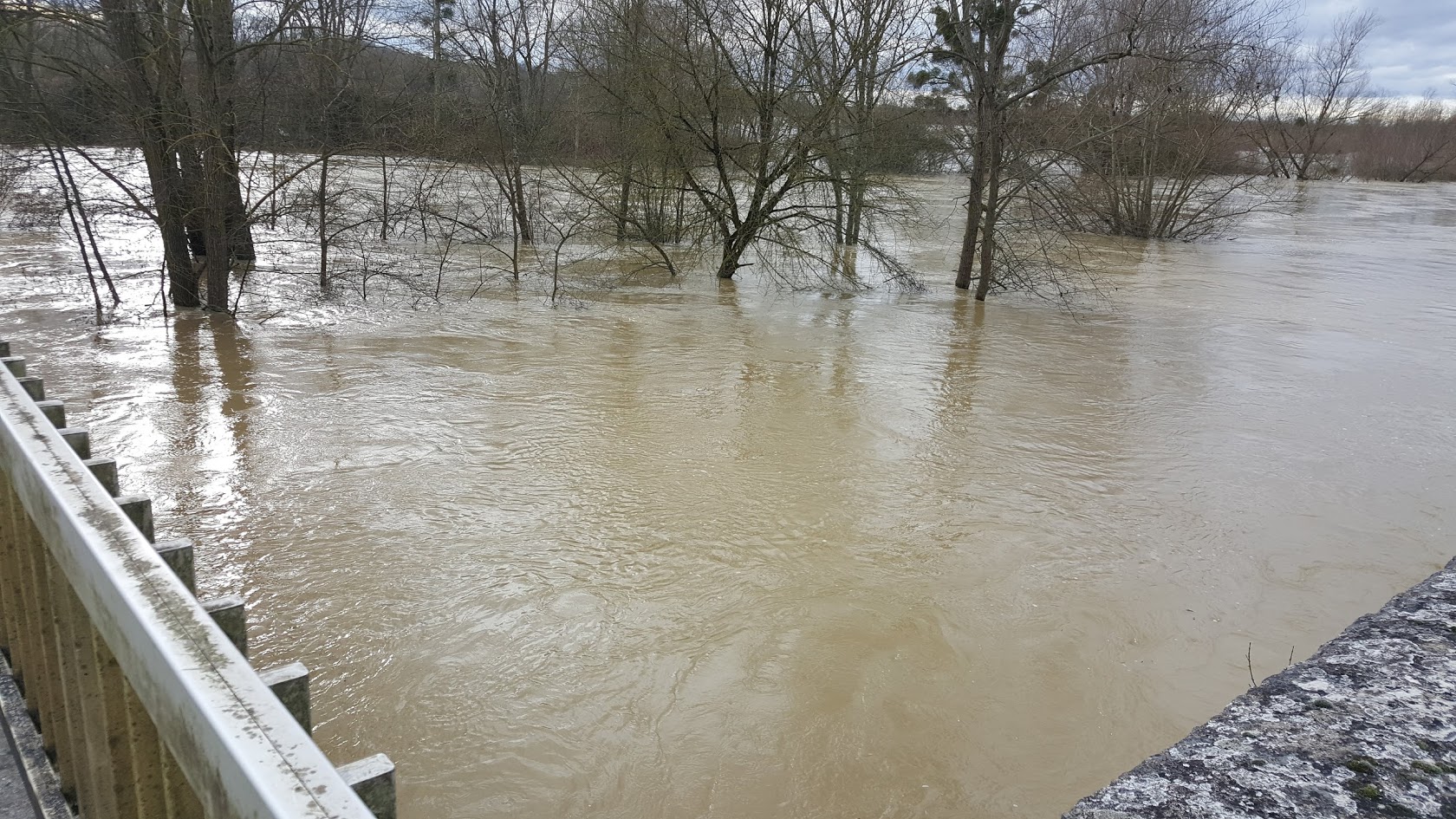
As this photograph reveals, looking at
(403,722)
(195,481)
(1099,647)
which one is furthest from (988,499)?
(195,481)

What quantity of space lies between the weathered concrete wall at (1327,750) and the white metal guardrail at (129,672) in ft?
3.16

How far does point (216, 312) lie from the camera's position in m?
11.9

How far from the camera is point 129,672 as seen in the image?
1.48 meters

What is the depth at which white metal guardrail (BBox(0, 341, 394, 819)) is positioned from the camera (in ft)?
3.65

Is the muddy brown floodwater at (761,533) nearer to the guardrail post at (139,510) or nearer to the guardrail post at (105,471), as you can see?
the guardrail post at (105,471)

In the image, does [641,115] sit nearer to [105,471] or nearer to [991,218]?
[991,218]

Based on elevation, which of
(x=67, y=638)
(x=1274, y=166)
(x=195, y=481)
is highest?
(x=1274, y=166)

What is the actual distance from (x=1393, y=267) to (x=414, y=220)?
19550mm

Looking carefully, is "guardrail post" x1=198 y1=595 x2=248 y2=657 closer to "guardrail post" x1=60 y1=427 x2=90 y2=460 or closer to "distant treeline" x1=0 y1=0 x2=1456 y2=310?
"guardrail post" x1=60 y1=427 x2=90 y2=460

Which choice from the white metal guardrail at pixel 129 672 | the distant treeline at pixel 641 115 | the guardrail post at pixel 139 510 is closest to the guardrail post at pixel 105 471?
the white metal guardrail at pixel 129 672

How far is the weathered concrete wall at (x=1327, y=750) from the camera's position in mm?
1330

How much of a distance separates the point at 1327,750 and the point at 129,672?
1.74m

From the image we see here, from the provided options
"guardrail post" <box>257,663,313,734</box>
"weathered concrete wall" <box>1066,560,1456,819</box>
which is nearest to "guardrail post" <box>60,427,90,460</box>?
"guardrail post" <box>257,663,313,734</box>

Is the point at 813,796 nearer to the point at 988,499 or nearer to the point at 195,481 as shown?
the point at 988,499
